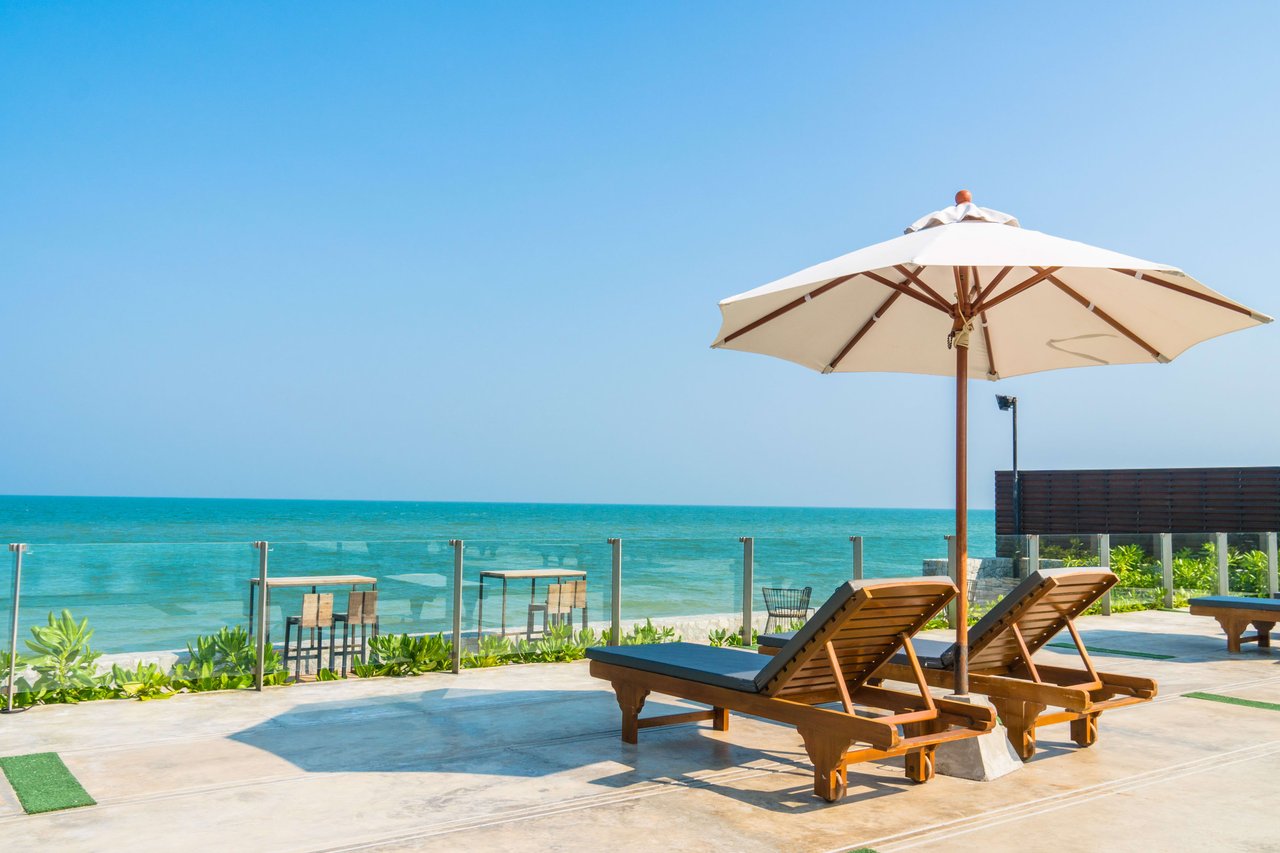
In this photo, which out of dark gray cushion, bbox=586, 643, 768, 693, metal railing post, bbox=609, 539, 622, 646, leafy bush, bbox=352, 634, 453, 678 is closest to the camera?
dark gray cushion, bbox=586, 643, 768, 693

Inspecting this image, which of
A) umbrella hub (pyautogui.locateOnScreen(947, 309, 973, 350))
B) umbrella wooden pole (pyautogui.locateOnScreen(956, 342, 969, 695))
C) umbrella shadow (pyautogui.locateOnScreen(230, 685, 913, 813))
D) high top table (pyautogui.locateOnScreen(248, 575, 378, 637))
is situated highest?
umbrella hub (pyautogui.locateOnScreen(947, 309, 973, 350))

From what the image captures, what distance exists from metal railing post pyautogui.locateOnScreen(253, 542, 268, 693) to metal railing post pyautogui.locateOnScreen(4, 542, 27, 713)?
149cm

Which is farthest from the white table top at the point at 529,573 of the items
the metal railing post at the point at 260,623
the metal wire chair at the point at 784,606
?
the metal wire chair at the point at 784,606

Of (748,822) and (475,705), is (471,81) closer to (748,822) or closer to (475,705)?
(475,705)

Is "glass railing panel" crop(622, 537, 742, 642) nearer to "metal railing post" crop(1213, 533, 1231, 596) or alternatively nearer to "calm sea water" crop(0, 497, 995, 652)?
"calm sea water" crop(0, 497, 995, 652)

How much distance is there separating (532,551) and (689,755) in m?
3.64

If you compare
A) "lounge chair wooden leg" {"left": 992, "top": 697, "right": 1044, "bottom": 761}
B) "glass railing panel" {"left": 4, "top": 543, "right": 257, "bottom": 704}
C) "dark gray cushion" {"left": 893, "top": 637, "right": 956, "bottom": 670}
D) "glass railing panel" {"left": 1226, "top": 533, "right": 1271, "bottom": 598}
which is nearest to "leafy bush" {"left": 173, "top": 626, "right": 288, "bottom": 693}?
"glass railing panel" {"left": 4, "top": 543, "right": 257, "bottom": 704}

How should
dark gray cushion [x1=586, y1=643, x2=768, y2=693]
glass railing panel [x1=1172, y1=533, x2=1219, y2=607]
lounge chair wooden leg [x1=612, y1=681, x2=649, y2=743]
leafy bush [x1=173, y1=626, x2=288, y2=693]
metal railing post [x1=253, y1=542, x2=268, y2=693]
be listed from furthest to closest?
glass railing panel [x1=1172, y1=533, x2=1219, y2=607] → metal railing post [x1=253, y1=542, x2=268, y2=693] → leafy bush [x1=173, y1=626, x2=288, y2=693] → lounge chair wooden leg [x1=612, y1=681, x2=649, y2=743] → dark gray cushion [x1=586, y1=643, x2=768, y2=693]

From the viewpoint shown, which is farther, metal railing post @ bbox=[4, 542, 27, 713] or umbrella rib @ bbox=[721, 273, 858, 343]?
metal railing post @ bbox=[4, 542, 27, 713]

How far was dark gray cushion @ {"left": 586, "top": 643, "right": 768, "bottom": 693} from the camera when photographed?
15.8 feet

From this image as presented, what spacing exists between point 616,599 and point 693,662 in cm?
360

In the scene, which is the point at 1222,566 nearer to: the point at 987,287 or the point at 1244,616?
the point at 1244,616

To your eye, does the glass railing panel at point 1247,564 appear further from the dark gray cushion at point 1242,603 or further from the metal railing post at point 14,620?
the metal railing post at point 14,620

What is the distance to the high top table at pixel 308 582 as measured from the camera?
7.20 metres
